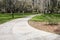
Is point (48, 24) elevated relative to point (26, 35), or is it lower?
lower

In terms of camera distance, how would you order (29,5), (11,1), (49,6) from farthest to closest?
(29,5)
(49,6)
(11,1)

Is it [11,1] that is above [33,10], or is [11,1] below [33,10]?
above

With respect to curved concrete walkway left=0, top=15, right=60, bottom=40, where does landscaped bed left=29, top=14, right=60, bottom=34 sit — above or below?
below

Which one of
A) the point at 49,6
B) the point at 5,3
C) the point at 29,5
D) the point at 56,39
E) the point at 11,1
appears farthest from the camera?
the point at 29,5

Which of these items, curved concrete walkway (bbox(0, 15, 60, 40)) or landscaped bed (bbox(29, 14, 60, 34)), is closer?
curved concrete walkway (bbox(0, 15, 60, 40))

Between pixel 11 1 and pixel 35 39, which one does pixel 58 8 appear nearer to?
pixel 11 1

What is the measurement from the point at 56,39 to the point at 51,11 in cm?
5292

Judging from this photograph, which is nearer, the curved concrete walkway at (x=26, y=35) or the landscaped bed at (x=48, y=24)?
the curved concrete walkway at (x=26, y=35)

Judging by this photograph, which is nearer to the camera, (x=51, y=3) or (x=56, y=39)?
(x=56, y=39)

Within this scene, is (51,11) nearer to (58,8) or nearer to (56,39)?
(58,8)

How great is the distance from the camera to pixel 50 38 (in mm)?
15523

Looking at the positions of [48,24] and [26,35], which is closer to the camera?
[26,35]

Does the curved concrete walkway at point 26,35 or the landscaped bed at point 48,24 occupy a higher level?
the curved concrete walkway at point 26,35

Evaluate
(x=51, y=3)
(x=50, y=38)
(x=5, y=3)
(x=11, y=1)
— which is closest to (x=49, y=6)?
(x=51, y=3)
